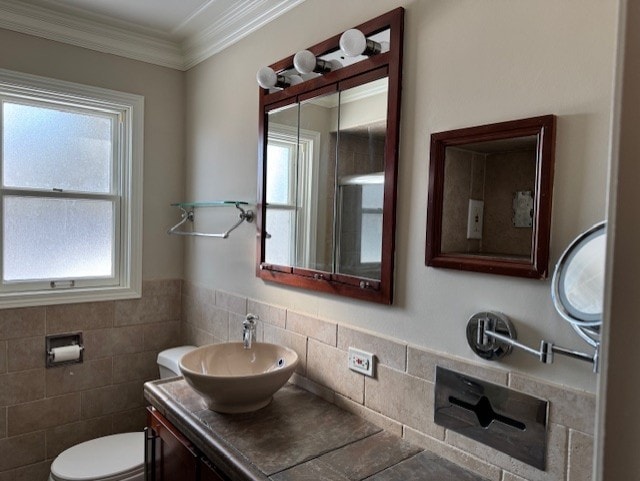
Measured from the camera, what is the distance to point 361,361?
157 cm

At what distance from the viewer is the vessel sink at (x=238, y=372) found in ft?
4.83

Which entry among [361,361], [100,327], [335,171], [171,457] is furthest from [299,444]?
[100,327]

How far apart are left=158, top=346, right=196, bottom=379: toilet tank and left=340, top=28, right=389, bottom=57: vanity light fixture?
1.73 metres

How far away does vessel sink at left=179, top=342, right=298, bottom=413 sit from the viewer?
57.9 inches

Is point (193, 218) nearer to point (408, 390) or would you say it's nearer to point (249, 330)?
point (249, 330)

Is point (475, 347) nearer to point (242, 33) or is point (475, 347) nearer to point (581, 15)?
point (581, 15)

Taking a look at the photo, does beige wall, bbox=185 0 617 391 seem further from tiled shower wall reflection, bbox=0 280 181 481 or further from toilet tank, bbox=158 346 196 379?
tiled shower wall reflection, bbox=0 280 181 481

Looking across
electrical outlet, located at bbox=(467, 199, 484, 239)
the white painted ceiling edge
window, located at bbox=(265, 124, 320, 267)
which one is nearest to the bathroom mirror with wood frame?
window, located at bbox=(265, 124, 320, 267)

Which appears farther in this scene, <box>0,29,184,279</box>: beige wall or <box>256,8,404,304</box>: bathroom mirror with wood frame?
<box>0,29,184,279</box>: beige wall

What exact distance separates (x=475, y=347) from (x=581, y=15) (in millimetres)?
861

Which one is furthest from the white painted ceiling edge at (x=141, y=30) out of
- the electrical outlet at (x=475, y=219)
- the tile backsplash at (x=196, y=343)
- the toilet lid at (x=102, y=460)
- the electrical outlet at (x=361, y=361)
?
the toilet lid at (x=102, y=460)

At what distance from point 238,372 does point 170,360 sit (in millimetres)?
675

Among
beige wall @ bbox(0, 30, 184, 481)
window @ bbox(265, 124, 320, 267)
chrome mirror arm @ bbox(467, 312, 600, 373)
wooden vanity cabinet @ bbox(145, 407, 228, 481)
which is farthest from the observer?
beige wall @ bbox(0, 30, 184, 481)

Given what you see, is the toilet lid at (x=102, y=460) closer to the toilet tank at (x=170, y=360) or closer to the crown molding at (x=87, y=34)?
the toilet tank at (x=170, y=360)
